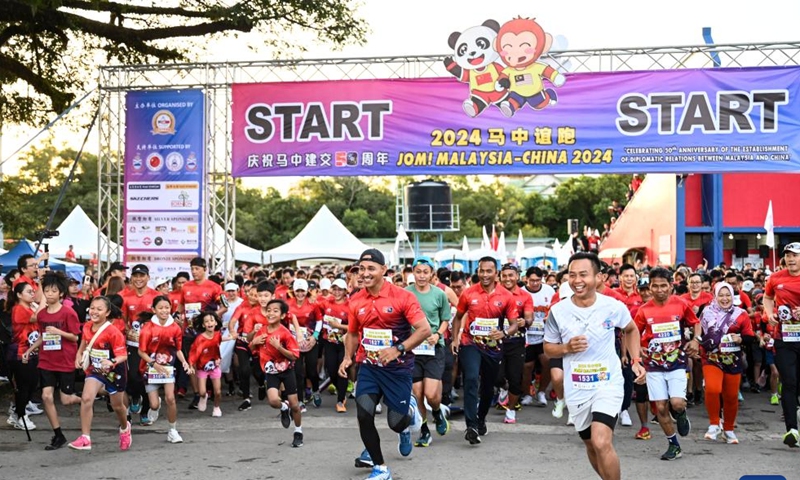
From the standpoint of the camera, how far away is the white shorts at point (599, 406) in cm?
618

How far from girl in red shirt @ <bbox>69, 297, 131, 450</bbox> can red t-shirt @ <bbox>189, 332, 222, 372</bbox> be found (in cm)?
277

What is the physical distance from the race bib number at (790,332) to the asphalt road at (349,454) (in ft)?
3.66

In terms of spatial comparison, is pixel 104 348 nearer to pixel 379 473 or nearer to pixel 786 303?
pixel 379 473

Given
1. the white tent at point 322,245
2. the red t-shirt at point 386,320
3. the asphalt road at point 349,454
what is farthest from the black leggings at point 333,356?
the white tent at point 322,245

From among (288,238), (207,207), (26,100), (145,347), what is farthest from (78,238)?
(288,238)

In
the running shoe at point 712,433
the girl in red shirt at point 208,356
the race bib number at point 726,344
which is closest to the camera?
the race bib number at point 726,344

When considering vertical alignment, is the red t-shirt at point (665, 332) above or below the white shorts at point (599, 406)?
above

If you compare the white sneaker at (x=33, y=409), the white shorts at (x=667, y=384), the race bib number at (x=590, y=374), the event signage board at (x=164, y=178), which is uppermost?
the event signage board at (x=164, y=178)

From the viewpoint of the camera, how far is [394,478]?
7.69 m

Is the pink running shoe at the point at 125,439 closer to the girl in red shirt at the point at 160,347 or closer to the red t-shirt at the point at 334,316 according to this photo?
the girl in red shirt at the point at 160,347

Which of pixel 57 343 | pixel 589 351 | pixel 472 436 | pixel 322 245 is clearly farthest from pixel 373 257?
pixel 322 245

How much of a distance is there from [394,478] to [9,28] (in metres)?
10.6

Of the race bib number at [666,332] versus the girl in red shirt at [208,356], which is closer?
the race bib number at [666,332]

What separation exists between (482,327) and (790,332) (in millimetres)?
3177
